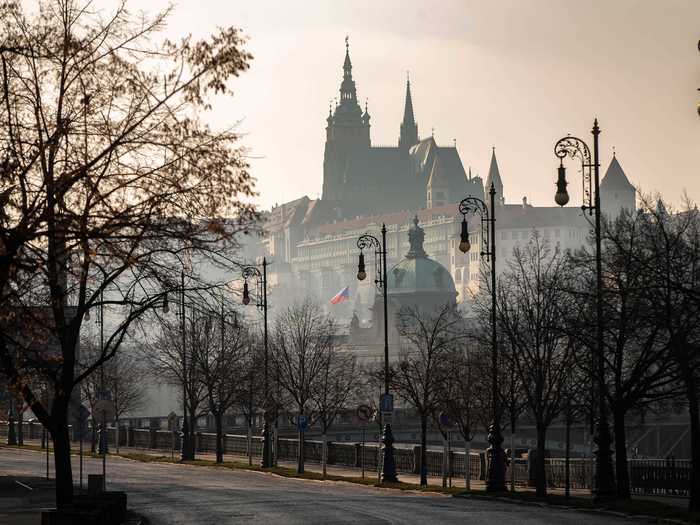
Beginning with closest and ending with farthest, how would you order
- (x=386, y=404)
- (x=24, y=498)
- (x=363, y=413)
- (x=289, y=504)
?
(x=289, y=504)
(x=24, y=498)
(x=386, y=404)
(x=363, y=413)

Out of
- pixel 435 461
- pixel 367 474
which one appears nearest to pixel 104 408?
pixel 367 474

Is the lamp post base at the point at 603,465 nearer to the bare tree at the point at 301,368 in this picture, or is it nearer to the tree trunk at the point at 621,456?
the tree trunk at the point at 621,456

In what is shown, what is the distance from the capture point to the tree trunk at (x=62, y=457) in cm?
2911

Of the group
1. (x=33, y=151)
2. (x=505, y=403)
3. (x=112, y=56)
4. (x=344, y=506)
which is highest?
(x=112, y=56)

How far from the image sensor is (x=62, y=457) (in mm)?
29609

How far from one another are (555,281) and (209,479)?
53.7 ft

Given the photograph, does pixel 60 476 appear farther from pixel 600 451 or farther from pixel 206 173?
pixel 600 451

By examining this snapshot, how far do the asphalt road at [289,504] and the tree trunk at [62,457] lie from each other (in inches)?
152

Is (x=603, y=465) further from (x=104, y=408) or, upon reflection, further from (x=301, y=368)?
(x=301, y=368)

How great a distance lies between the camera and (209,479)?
53969mm

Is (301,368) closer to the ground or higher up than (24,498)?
higher up

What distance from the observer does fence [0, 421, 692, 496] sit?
48.4 meters

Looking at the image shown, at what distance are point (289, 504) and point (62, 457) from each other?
33.4 feet

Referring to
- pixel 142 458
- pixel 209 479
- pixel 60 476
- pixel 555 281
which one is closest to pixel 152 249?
pixel 60 476
